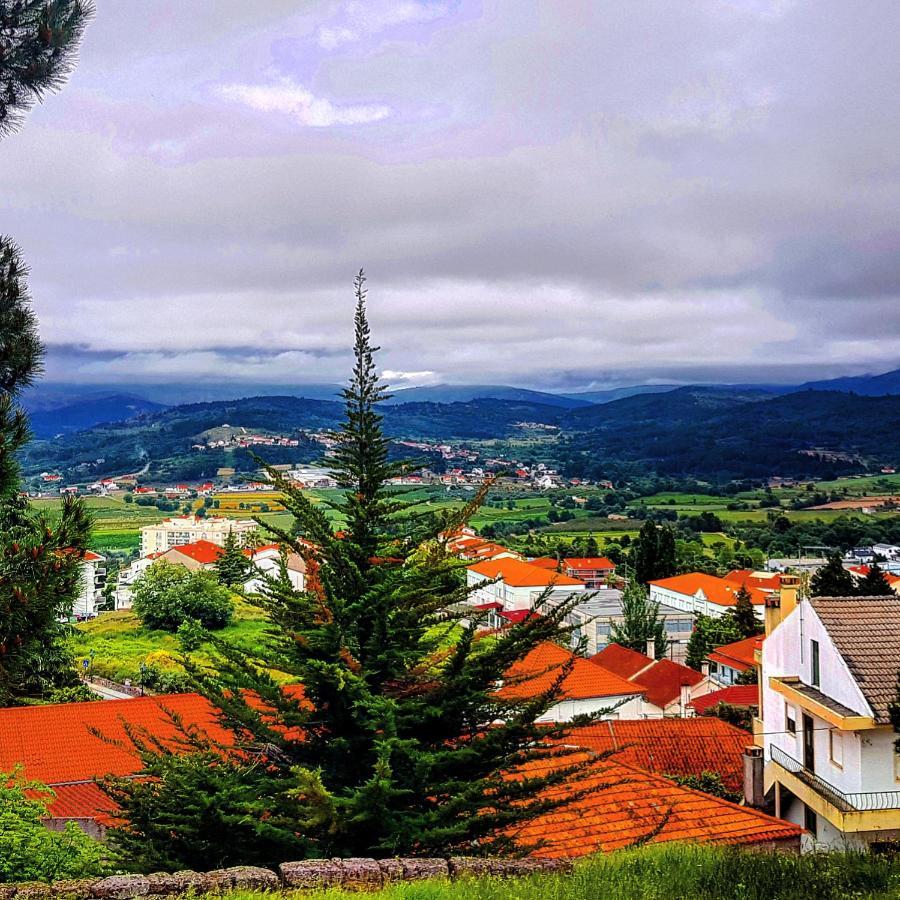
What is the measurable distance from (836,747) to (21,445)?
11772mm

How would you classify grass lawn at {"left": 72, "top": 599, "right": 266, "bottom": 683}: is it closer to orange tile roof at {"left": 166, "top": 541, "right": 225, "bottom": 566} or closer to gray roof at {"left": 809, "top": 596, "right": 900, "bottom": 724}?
orange tile roof at {"left": 166, "top": 541, "right": 225, "bottom": 566}

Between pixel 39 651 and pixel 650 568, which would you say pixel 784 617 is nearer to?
pixel 39 651

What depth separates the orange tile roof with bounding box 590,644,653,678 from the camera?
Answer: 30.8m

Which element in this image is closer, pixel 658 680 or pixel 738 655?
pixel 658 680

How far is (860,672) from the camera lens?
1248 centimetres

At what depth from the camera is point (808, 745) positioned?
13492 mm

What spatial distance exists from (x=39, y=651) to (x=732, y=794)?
1235 centimetres

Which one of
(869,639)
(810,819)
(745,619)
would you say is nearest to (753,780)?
(810,819)

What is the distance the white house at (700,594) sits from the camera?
48.9 m

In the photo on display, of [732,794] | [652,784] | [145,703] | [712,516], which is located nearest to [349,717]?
[652,784]

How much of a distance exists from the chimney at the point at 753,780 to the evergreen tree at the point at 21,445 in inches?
439

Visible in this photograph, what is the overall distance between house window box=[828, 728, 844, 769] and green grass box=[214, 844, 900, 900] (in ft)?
24.7

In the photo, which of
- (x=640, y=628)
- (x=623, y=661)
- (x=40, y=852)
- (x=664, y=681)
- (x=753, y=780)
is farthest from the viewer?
(x=640, y=628)

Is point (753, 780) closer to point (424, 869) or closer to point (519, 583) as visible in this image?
point (424, 869)
